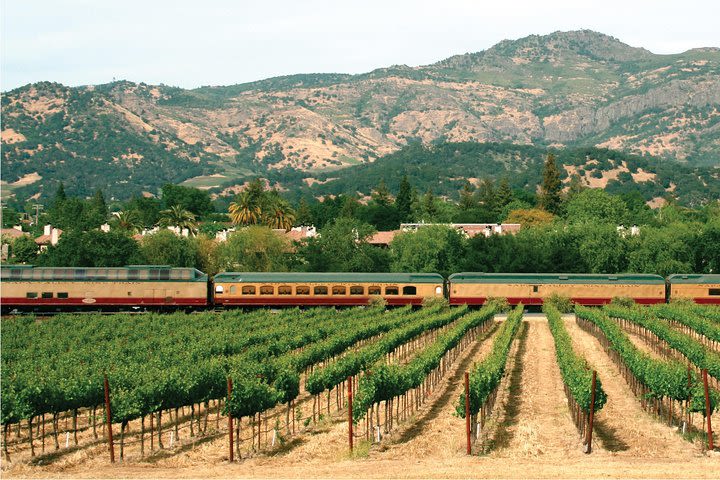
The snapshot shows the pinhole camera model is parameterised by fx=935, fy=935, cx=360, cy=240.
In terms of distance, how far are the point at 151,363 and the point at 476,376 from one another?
1513cm

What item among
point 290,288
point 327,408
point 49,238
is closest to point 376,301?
point 290,288

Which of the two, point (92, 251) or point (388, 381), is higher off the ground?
point (92, 251)

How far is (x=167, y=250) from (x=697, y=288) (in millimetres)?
53445

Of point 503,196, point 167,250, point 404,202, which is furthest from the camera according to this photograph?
point 503,196

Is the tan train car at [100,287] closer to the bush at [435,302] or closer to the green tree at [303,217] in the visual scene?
the bush at [435,302]

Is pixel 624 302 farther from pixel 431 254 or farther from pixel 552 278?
pixel 431 254

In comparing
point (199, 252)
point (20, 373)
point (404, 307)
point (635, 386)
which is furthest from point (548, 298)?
point (20, 373)

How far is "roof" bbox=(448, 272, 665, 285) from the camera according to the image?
7769 centimetres

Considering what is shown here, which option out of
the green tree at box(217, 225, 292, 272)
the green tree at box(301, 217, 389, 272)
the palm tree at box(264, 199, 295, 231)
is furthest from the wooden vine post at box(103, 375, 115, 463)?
the palm tree at box(264, 199, 295, 231)

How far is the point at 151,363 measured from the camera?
135 ft

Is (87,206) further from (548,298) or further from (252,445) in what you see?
(252,445)

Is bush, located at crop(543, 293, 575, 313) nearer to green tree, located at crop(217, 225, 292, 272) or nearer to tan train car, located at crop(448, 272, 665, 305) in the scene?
tan train car, located at crop(448, 272, 665, 305)

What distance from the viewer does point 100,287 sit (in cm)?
7475

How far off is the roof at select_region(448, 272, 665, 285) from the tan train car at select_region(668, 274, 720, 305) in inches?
48.6
